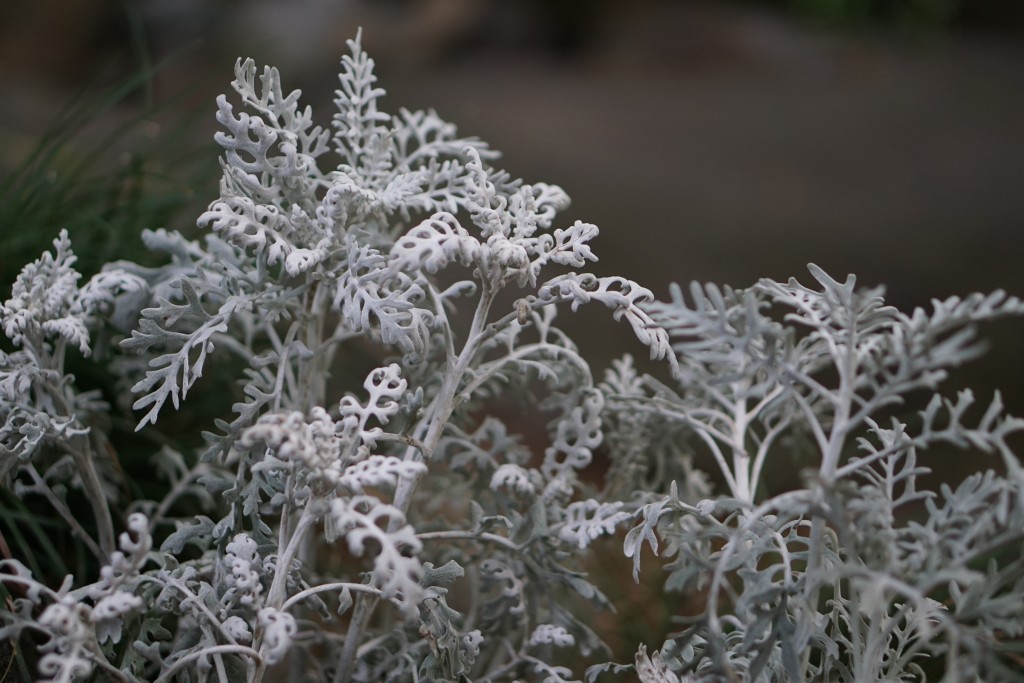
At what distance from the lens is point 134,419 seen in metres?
1.28

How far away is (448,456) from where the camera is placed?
1025mm

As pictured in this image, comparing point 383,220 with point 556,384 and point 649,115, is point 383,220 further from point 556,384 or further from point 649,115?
point 649,115

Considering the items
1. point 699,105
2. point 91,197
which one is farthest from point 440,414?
point 699,105

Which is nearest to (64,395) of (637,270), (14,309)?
(14,309)

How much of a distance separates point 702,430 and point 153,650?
55 centimetres

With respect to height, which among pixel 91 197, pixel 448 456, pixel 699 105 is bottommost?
pixel 448 456

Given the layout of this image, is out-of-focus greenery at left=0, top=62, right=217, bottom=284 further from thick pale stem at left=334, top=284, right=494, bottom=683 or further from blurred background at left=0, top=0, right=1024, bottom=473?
blurred background at left=0, top=0, right=1024, bottom=473

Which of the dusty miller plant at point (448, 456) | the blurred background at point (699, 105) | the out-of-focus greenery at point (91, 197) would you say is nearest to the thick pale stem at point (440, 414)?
the dusty miller plant at point (448, 456)

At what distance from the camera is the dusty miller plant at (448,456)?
683 millimetres

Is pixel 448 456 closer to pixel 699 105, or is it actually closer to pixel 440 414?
pixel 440 414

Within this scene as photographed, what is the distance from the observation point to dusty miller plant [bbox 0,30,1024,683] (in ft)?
2.24

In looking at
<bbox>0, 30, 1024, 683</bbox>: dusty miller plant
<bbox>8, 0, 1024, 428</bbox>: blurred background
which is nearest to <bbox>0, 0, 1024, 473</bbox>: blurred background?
<bbox>8, 0, 1024, 428</bbox>: blurred background

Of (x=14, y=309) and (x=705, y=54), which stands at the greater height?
(x=705, y=54)

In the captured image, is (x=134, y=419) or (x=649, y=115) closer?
(x=134, y=419)
